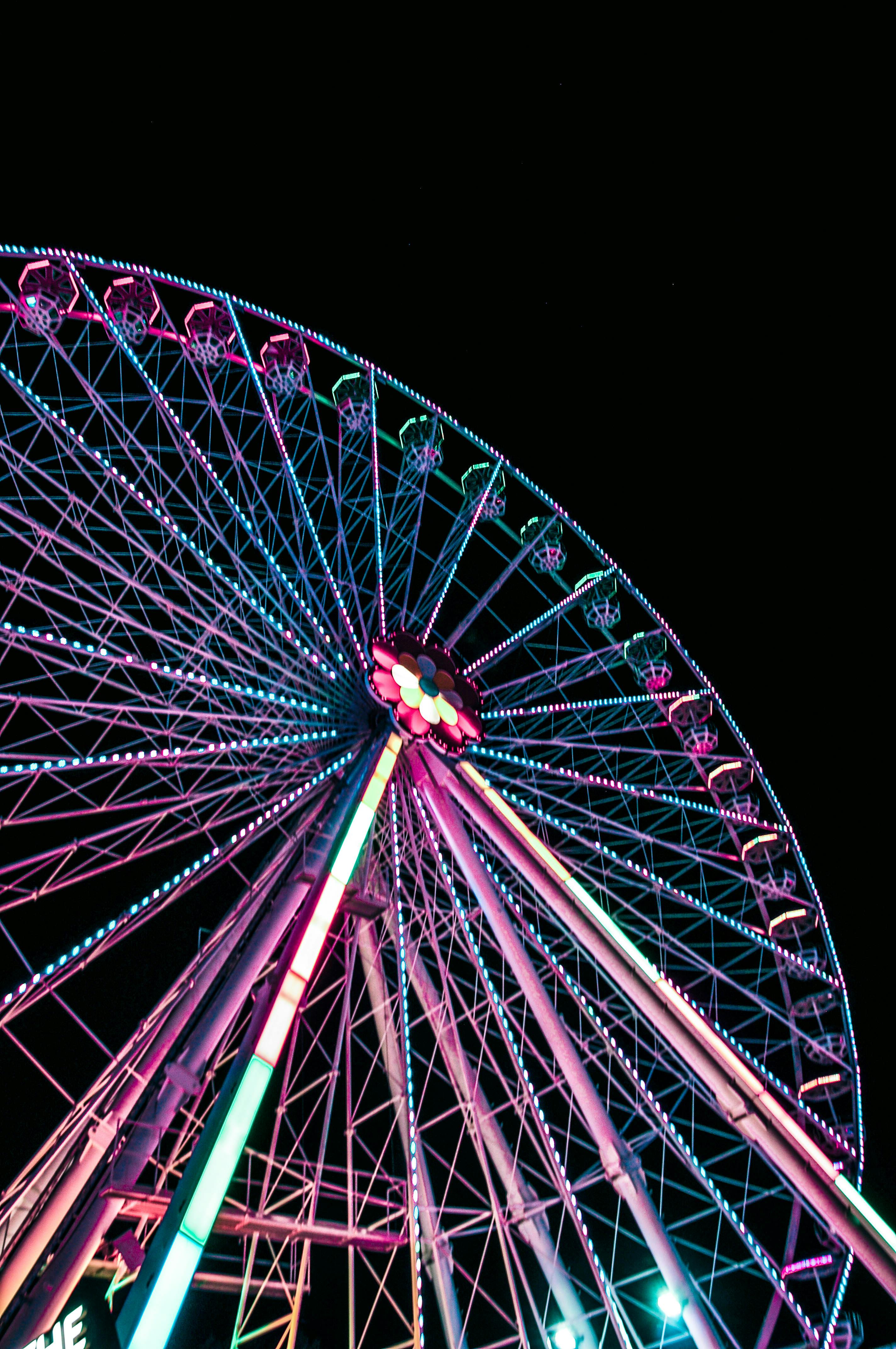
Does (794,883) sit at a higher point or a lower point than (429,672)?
lower

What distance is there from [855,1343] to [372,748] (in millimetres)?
9339

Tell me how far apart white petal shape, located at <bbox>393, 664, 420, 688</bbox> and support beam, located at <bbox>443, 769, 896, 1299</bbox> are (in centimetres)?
214

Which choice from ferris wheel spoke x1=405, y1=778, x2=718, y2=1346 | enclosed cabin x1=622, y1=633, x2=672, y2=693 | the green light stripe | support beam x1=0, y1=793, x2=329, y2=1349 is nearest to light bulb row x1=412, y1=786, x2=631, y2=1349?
ferris wheel spoke x1=405, y1=778, x2=718, y2=1346

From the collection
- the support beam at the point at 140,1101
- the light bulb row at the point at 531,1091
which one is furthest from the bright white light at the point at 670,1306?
the support beam at the point at 140,1101

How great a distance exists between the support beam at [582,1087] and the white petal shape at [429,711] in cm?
164

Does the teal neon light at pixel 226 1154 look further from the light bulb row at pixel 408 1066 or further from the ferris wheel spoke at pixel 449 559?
the ferris wheel spoke at pixel 449 559

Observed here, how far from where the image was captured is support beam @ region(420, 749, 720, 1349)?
11.8 metres

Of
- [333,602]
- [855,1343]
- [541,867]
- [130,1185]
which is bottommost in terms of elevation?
[855,1343]

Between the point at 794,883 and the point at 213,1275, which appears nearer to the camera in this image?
the point at 213,1275

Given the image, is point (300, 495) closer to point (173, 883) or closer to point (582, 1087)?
point (173, 883)

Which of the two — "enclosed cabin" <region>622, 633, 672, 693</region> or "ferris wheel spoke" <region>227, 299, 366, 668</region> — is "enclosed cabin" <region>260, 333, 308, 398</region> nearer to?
"ferris wheel spoke" <region>227, 299, 366, 668</region>

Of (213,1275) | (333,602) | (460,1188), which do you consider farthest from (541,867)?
(460,1188)

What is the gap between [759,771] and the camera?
56.1ft

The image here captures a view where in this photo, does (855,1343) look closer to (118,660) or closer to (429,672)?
(429,672)
